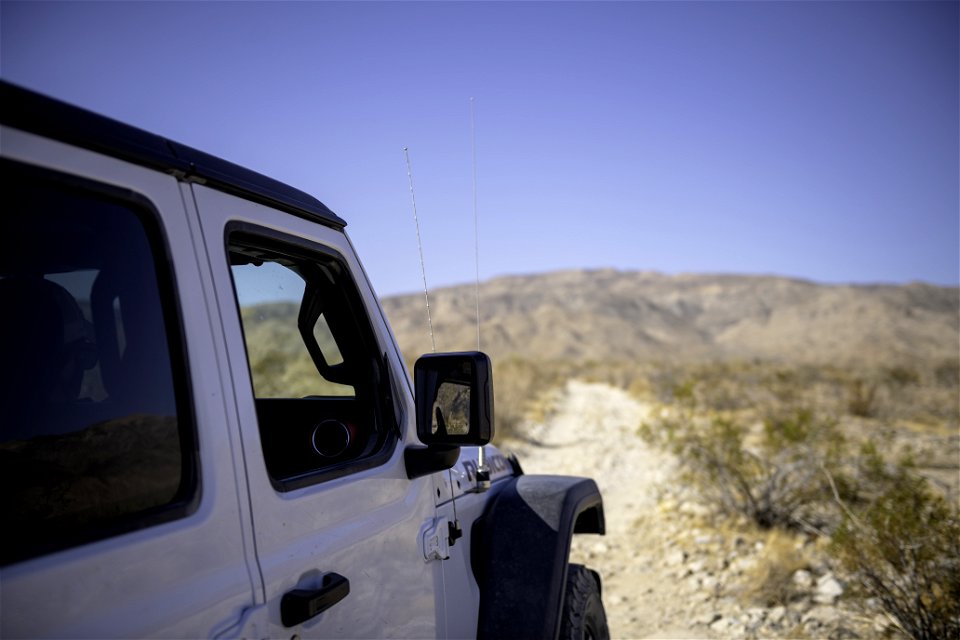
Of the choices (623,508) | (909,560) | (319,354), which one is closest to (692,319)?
(623,508)

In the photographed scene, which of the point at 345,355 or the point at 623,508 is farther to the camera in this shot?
the point at 623,508

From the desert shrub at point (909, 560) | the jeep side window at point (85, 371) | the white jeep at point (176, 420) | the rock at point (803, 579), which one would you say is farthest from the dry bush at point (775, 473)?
the jeep side window at point (85, 371)

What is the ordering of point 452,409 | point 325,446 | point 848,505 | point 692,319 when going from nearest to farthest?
point 452,409, point 325,446, point 848,505, point 692,319

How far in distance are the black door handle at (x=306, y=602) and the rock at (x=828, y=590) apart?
447 cm

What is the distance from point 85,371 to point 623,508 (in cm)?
710

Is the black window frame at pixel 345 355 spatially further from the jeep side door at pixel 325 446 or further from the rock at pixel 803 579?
the rock at pixel 803 579


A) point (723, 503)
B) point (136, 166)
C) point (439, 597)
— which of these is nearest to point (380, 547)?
point (439, 597)

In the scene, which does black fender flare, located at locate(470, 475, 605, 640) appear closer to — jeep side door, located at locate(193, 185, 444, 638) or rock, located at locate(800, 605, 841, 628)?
jeep side door, located at locate(193, 185, 444, 638)

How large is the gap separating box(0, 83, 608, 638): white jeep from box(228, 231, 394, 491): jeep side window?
1 cm

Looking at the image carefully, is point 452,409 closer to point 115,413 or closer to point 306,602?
point 306,602

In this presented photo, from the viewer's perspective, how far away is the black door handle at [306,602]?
130cm

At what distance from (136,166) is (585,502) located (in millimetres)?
2167

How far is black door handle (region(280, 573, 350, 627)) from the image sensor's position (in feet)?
4.26

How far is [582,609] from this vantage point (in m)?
2.67
